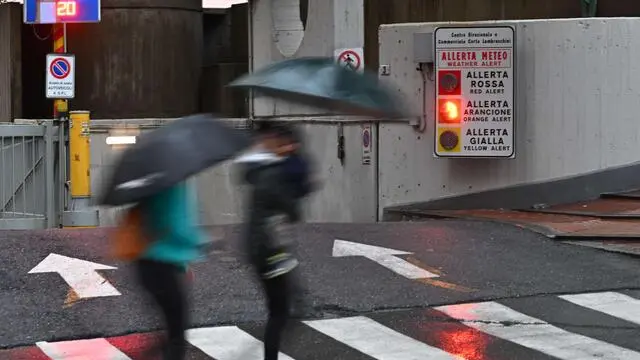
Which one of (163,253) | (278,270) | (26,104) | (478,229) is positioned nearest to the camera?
(163,253)

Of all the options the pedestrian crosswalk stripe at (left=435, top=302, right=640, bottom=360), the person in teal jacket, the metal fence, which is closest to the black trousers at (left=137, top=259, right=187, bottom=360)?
the person in teal jacket

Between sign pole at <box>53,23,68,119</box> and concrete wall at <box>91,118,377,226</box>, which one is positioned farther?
sign pole at <box>53,23,68,119</box>

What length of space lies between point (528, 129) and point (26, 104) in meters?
15.3

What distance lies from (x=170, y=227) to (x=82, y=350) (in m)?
2.24

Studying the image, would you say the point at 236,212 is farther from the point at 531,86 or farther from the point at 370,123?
the point at 531,86

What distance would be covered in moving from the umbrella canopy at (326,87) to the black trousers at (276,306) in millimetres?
1087

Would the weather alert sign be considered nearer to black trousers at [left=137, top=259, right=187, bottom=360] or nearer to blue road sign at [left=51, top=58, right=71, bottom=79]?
blue road sign at [left=51, top=58, right=71, bottom=79]

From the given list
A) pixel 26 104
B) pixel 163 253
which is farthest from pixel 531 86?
pixel 26 104

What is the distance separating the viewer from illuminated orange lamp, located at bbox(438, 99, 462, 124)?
45.5ft

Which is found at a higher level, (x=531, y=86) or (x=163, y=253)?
(x=531, y=86)

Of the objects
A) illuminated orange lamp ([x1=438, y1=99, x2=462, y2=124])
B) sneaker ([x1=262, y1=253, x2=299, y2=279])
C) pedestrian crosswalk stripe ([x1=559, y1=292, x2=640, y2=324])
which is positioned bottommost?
pedestrian crosswalk stripe ([x1=559, y1=292, x2=640, y2=324])

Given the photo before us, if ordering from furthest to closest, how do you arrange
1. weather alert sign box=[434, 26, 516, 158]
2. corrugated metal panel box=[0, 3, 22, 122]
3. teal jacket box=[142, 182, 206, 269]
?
corrugated metal panel box=[0, 3, 22, 122], weather alert sign box=[434, 26, 516, 158], teal jacket box=[142, 182, 206, 269]

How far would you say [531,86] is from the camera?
13.9m

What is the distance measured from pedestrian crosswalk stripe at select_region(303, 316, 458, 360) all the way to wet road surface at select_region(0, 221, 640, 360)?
1 centimetres
